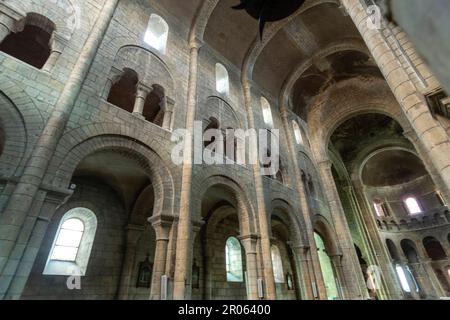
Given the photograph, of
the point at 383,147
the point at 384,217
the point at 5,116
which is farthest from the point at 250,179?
the point at 384,217

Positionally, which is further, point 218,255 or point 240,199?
point 218,255

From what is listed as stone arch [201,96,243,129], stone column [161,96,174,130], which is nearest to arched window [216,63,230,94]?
stone arch [201,96,243,129]

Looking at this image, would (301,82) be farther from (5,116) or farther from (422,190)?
(422,190)

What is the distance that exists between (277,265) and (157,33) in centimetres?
1414

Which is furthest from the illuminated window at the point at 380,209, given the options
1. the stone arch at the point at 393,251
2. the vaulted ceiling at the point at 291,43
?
the vaulted ceiling at the point at 291,43

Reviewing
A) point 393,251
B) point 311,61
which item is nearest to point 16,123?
point 311,61

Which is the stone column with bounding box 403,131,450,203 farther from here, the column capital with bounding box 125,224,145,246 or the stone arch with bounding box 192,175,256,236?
the column capital with bounding box 125,224,145,246

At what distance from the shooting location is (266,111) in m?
14.2

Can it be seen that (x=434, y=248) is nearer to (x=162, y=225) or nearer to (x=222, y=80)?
(x=222, y=80)

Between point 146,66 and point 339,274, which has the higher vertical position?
point 146,66

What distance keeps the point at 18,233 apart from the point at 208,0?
11.8 m

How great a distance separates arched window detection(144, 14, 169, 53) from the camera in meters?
9.50

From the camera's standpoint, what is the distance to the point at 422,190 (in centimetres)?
2472

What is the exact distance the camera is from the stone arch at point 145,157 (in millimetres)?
5629
